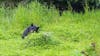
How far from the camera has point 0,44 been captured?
731cm

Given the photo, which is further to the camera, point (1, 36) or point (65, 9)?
point (65, 9)

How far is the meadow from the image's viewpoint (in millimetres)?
6645

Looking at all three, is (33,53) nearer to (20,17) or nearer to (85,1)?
(20,17)

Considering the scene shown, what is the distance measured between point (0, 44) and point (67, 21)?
2976 mm

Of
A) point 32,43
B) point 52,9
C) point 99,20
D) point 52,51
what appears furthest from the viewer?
point 52,9

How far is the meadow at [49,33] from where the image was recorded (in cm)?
664

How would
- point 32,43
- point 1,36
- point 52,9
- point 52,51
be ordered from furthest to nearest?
point 52,9
point 1,36
point 32,43
point 52,51

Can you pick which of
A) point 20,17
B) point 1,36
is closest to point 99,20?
point 20,17

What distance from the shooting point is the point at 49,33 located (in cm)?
740

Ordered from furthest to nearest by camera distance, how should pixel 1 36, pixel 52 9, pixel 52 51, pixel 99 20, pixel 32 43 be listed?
pixel 52 9 < pixel 99 20 < pixel 1 36 < pixel 32 43 < pixel 52 51

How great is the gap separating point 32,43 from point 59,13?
3.59 m

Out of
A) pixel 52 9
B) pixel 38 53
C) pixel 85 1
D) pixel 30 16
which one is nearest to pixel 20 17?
pixel 30 16

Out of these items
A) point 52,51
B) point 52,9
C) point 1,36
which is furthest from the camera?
point 52,9

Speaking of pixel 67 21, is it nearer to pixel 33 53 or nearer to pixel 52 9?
pixel 52 9
